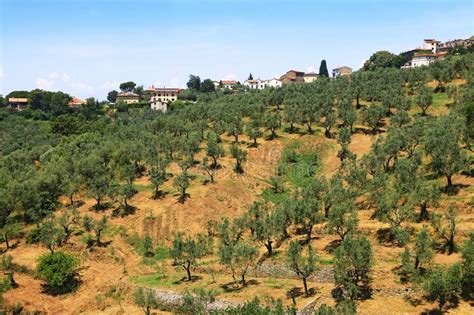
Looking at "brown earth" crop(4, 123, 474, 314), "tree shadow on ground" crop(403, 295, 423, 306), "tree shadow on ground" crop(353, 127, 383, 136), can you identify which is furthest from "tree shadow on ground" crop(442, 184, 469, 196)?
"tree shadow on ground" crop(353, 127, 383, 136)

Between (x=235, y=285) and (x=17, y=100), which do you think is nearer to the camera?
(x=235, y=285)

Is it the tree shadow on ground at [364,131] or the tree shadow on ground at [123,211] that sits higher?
the tree shadow on ground at [364,131]

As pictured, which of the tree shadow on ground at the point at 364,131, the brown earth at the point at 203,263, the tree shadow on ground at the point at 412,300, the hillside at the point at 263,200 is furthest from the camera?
the tree shadow on ground at the point at 364,131

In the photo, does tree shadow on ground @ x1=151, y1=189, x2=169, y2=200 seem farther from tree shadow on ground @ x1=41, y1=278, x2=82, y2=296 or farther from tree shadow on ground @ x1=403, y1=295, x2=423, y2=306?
tree shadow on ground @ x1=403, y1=295, x2=423, y2=306

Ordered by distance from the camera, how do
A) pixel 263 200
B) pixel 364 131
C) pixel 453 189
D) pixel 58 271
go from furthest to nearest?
1. pixel 364 131
2. pixel 263 200
3. pixel 453 189
4. pixel 58 271

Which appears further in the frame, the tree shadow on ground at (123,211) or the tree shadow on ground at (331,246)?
the tree shadow on ground at (123,211)

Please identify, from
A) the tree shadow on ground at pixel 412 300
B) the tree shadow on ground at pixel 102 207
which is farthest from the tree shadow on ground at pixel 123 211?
the tree shadow on ground at pixel 412 300

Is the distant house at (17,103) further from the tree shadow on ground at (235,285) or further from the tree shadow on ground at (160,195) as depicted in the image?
the tree shadow on ground at (235,285)

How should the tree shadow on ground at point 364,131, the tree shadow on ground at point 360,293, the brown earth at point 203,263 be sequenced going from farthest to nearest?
the tree shadow on ground at point 364,131, the brown earth at point 203,263, the tree shadow on ground at point 360,293

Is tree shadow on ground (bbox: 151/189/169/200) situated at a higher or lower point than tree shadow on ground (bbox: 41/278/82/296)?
higher

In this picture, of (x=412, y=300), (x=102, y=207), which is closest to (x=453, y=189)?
(x=412, y=300)

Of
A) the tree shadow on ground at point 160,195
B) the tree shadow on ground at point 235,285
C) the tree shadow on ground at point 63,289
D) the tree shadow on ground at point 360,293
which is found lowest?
the tree shadow on ground at point 63,289

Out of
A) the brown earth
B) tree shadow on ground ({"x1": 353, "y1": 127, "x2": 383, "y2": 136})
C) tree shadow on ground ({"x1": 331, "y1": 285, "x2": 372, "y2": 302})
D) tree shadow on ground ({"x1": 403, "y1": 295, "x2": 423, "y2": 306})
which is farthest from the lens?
tree shadow on ground ({"x1": 353, "y1": 127, "x2": 383, "y2": 136})

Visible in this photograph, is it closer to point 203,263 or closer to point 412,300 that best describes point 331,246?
point 412,300
